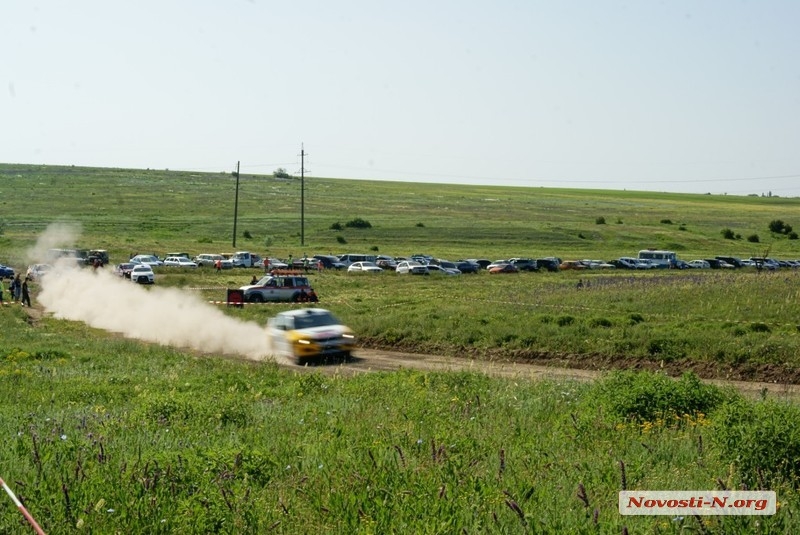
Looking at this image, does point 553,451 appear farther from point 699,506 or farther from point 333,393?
point 333,393

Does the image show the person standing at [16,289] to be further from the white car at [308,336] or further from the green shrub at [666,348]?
the green shrub at [666,348]

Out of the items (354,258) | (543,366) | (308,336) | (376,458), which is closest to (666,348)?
(543,366)

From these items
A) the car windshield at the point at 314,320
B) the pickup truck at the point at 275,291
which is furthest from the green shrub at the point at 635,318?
the pickup truck at the point at 275,291

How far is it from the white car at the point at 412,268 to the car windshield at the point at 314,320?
127ft

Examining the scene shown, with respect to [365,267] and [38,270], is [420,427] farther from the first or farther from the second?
[365,267]

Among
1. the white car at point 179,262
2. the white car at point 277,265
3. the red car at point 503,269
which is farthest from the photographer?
the white car at point 179,262

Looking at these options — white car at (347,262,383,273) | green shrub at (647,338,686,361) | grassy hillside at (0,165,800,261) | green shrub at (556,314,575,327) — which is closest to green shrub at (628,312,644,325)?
green shrub at (556,314,575,327)

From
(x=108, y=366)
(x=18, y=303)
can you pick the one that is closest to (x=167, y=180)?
(x=18, y=303)

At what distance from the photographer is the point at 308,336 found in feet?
92.0

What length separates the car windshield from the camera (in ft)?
94.8

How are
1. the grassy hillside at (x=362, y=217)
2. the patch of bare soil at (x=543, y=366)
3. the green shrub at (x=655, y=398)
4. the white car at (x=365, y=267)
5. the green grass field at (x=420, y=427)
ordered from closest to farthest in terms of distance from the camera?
the green grass field at (x=420, y=427)
the green shrub at (x=655, y=398)
the patch of bare soil at (x=543, y=366)
the white car at (x=365, y=267)
the grassy hillside at (x=362, y=217)

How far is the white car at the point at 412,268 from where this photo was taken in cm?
6850

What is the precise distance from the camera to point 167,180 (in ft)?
652

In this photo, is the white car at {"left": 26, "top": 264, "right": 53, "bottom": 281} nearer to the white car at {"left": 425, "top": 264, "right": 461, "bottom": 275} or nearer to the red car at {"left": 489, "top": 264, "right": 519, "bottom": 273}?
the white car at {"left": 425, "top": 264, "right": 461, "bottom": 275}
